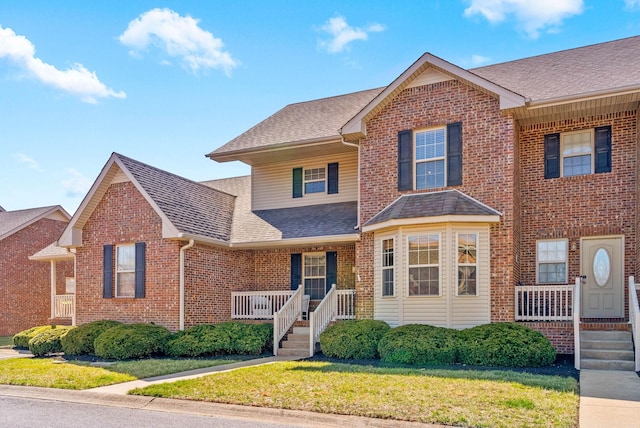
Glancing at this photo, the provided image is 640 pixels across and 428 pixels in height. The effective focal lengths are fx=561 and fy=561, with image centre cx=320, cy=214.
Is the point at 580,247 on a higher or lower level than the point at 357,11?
lower

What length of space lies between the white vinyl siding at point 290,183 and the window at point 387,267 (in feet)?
12.5

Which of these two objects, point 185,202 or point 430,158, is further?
point 185,202

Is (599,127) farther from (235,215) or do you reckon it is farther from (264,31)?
(235,215)

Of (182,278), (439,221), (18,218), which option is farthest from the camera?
(18,218)

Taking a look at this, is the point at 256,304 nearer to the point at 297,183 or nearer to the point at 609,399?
the point at 297,183

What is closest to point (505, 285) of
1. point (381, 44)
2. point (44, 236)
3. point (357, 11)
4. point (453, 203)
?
point (453, 203)

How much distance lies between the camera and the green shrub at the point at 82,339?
51.9 feet

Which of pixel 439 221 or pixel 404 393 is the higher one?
pixel 439 221

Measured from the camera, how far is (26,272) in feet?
87.2

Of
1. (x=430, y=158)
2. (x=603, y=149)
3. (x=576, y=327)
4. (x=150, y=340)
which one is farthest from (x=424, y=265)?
(x=150, y=340)

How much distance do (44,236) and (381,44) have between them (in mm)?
21913

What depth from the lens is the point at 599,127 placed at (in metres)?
15.2

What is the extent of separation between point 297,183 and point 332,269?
3732mm

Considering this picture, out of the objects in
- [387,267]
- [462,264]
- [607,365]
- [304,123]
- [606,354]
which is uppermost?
[304,123]
